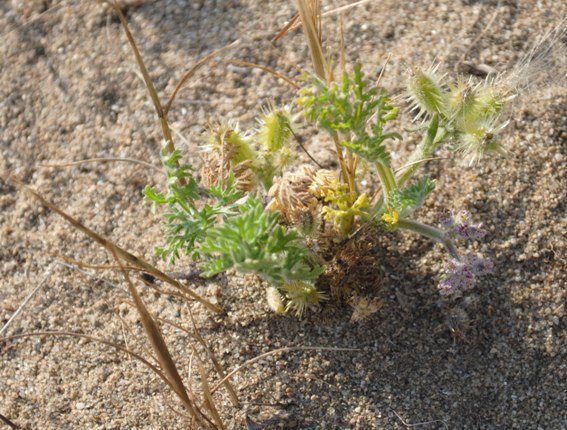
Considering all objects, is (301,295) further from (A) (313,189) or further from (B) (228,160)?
(B) (228,160)

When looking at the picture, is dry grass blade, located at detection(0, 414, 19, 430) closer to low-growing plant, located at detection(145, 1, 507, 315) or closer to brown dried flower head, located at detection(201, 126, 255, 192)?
low-growing plant, located at detection(145, 1, 507, 315)

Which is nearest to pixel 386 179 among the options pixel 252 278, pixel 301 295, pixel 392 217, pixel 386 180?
pixel 386 180

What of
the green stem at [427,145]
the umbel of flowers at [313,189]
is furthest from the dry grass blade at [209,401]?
the green stem at [427,145]

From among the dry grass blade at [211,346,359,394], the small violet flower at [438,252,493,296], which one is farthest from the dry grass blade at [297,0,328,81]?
the dry grass blade at [211,346,359,394]

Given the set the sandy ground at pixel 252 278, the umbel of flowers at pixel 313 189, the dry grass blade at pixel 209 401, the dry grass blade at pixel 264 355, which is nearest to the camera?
the umbel of flowers at pixel 313 189

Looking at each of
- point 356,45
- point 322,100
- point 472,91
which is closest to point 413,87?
point 472,91

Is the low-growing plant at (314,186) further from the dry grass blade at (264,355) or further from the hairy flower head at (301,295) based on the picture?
the dry grass blade at (264,355)
